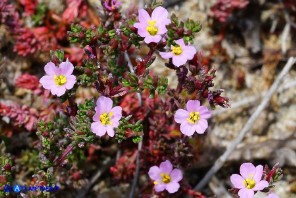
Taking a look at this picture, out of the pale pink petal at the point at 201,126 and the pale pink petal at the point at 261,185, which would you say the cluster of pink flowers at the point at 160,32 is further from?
the pale pink petal at the point at 261,185

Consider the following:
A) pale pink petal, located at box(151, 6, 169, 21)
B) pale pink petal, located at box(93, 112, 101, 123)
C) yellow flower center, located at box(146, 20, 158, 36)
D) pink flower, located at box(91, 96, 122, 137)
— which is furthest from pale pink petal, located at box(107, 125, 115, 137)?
pale pink petal, located at box(151, 6, 169, 21)

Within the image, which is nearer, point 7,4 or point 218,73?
point 7,4

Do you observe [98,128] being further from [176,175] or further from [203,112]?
[176,175]

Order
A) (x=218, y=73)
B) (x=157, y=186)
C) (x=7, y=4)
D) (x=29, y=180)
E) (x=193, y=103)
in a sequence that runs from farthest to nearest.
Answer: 1. (x=218, y=73)
2. (x=7, y=4)
3. (x=29, y=180)
4. (x=157, y=186)
5. (x=193, y=103)

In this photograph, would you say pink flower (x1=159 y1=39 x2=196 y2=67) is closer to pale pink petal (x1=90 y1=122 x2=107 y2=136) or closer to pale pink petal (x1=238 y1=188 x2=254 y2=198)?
pale pink petal (x1=90 y1=122 x2=107 y2=136)

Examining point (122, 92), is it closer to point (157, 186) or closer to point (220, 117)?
point (157, 186)

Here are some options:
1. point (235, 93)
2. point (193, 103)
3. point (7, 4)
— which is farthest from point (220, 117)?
point (7, 4)

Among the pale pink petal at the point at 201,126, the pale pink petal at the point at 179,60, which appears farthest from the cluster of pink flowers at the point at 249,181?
the pale pink petal at the point at 179,60

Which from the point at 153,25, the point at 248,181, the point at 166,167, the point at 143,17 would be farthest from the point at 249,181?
the point at 143,17
